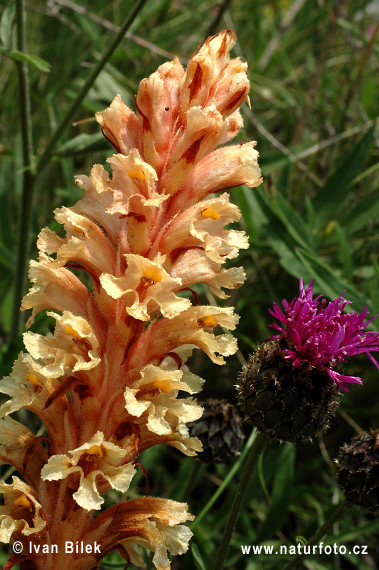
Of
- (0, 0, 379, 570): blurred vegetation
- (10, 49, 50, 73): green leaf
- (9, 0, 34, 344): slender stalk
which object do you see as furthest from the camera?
(0, 0, 379, 570): blurred vegetation

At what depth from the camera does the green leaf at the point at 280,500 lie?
2.69 meters

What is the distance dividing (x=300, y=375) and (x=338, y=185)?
1.76 metres

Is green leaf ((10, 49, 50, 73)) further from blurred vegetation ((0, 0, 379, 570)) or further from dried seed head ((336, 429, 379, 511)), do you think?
dried seed head ((336, 429, 379, 511))

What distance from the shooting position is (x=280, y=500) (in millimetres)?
2701

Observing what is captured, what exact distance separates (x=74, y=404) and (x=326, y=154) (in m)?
2.98

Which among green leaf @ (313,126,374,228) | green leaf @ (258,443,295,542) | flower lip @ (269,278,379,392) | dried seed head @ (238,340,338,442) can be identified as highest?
green leaf @ (313,126,374,228)

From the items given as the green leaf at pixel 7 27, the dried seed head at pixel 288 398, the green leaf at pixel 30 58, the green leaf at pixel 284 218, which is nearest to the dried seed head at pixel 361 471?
the dried seed head at pixel 288 398

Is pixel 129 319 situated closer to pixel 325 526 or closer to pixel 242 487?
pixel 242 487

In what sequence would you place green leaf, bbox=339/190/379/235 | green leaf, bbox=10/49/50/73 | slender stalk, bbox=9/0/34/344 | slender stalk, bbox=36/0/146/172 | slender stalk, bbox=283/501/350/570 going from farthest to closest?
green leaf, bbox=339/190/379/235
slender stalk, bbox=9/0/34/344
slender stalk, bbox=36/0/146/172
green leaf, bbox=10/49/50/73
slender stalk, bbox=283/501/350/570

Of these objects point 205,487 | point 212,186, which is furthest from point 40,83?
point 212,186

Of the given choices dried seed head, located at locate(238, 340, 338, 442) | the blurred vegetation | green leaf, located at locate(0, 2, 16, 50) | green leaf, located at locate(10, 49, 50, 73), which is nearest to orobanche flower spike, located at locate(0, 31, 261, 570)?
dried seed head, located at locate(238, 340, 338, 442)

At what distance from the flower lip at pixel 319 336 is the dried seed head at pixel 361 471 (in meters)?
0.27

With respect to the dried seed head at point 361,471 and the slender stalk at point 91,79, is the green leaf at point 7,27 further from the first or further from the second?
the dried seed head at point 361,471

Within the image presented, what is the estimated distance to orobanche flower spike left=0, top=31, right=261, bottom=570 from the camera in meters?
1.51
